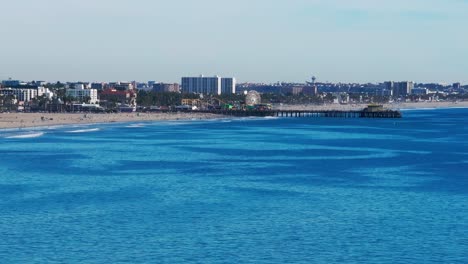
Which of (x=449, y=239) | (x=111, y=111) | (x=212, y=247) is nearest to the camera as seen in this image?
(x=212, y=247)

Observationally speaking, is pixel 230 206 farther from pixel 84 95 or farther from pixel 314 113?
pixel 84 95

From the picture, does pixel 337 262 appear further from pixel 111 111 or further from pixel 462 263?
pixel 111 111

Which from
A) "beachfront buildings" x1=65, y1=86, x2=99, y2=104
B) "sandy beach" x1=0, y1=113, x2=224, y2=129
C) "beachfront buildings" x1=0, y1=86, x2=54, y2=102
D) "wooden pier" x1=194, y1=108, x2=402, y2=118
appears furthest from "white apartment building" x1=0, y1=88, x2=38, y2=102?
"wooden pier" x1=194, y1=108, x2=402, y2=118

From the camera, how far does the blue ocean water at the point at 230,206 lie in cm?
2394

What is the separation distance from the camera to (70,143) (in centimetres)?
6362

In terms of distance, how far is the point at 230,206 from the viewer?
31.0 m

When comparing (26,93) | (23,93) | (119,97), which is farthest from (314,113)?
(23,93)

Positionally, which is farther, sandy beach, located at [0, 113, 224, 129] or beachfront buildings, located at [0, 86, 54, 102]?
beachfront buildings, located at [0, 86, 54, 102]

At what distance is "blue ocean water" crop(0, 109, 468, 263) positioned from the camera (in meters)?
23.9

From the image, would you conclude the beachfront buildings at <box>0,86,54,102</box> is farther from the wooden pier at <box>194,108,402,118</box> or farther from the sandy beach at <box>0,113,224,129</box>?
the wooden pier at <box>194,108,402,118</box>

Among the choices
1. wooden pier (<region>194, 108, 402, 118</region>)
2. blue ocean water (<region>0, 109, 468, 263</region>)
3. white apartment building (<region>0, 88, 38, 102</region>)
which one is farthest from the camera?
white apartment building (<region>0, 88, 38, 102</region>)

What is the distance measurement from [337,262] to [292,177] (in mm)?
18247

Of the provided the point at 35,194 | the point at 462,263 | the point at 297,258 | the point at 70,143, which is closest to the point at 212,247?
the point at 297,258

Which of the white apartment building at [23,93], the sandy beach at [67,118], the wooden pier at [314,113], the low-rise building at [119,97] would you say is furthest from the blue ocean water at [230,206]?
the low-rise building at [119,97]
